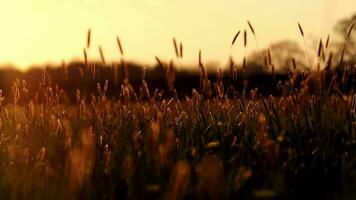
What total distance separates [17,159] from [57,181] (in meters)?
0.50

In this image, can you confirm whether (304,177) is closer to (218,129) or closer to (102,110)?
(218,129)

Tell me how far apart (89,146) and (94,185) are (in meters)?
0.40

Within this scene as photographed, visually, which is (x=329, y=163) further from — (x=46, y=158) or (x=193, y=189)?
(x=46, y=158)

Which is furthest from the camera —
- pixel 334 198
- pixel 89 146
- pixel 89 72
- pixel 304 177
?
pixel 89 72

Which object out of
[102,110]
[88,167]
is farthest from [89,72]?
[88,167]

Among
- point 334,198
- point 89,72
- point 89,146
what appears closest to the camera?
point 89,146

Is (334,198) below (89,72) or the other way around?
below

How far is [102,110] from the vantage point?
4.53 m

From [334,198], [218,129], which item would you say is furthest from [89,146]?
[218,129]

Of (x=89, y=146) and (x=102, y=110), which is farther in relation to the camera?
(x=102, y=110)

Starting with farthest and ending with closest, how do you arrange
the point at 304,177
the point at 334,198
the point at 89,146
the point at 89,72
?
the point at 89,72 → the point at 304,177 → the point at 334,198 → the point at 89,146

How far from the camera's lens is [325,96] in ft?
13.4

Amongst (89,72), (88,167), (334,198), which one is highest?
(89,72)

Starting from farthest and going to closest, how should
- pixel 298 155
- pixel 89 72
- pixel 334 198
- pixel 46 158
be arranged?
pixel 89 72, pixel 46 158, pixel 298 155, pixel 334 198
